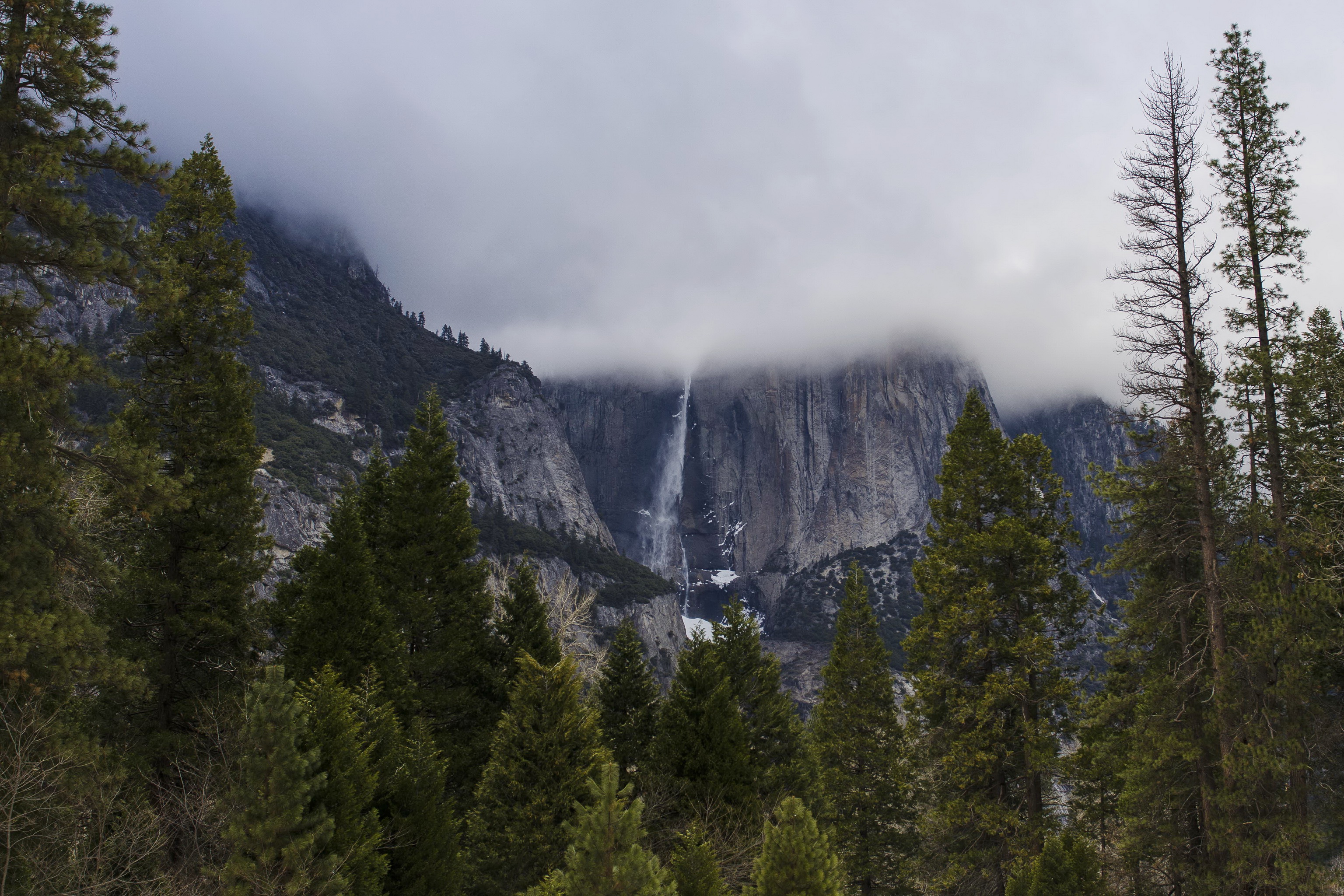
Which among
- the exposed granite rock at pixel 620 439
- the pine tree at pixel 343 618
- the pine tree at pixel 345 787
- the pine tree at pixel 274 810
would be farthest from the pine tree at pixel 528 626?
the exposed granite rock at pixel 620 439

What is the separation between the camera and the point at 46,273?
30.1ft

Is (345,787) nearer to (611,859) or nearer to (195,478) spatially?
(611,859)

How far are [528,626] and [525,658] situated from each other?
776 centimetres

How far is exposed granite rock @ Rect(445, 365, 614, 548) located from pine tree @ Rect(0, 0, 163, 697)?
99.5m

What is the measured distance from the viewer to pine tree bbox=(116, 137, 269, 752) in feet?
41.5

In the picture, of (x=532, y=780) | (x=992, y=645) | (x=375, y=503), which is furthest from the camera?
(x=375, y=503)

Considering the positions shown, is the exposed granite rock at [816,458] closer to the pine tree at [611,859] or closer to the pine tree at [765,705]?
the pine tree at [765,705]

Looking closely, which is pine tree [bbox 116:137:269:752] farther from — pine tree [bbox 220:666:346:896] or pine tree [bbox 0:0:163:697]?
pine tree [bbox 220:666:346:896]

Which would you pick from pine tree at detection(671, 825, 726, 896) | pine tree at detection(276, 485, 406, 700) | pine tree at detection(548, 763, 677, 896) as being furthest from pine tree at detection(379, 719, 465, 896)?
pine tree at detection(548, 763, 677, 896)

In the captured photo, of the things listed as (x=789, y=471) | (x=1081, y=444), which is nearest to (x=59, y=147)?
(x=789, y=471)

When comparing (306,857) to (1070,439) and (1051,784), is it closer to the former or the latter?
(1051,784)

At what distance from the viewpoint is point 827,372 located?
511ft

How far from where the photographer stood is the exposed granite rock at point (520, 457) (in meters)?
114

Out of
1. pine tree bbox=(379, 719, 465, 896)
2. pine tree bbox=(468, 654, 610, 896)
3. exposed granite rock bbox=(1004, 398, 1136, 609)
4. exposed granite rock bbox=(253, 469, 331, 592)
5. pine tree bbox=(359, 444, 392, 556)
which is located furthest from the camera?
exposed granite rock bbox=(1004, 398, 1136, 609)
